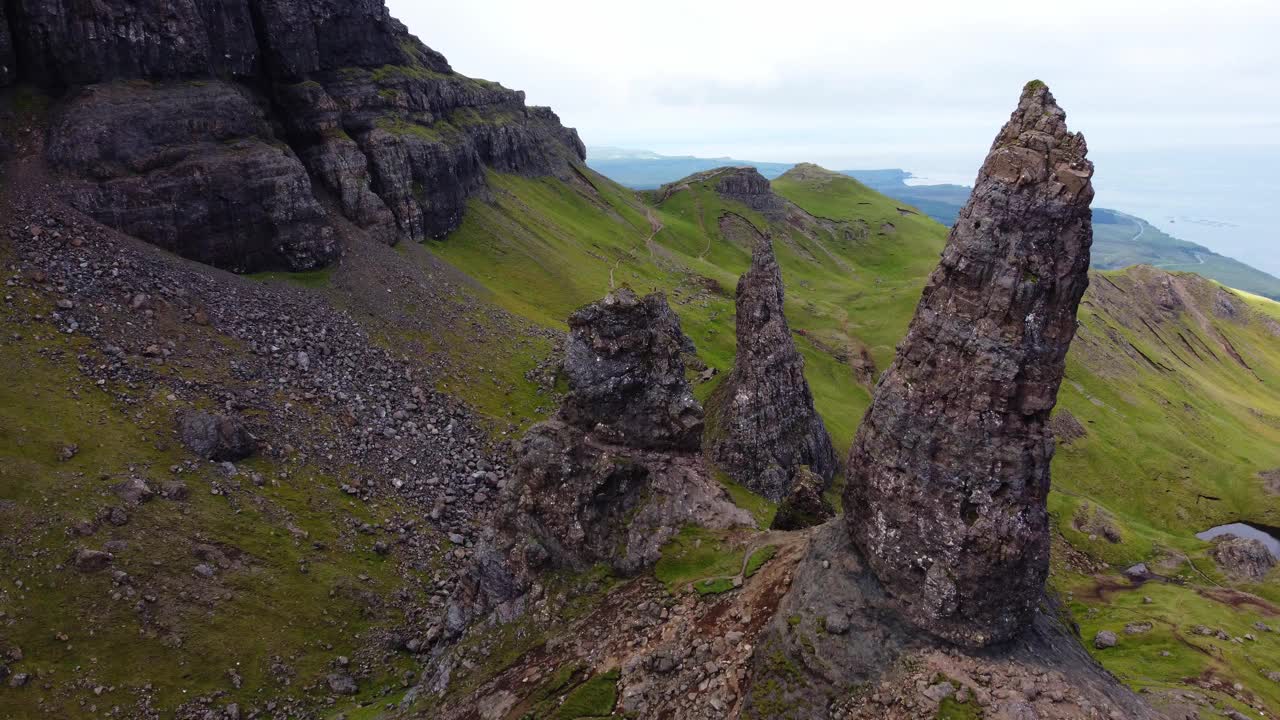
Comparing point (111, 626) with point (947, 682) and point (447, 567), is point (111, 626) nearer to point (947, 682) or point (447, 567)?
point (447, 567)

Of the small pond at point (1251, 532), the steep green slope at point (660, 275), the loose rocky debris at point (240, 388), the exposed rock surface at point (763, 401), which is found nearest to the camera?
the loose rocky debris at point (240, 388)

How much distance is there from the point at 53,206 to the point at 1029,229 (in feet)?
243

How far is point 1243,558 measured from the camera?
249 ft

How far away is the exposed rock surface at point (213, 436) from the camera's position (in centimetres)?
4706

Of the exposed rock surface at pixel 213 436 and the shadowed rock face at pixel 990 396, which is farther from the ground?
the shadowed rock face at pixel 990 396

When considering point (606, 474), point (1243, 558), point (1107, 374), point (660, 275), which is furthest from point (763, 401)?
point (1107, 374)

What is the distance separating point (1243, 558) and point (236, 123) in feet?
411

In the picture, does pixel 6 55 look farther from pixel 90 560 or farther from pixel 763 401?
pixel 763 401

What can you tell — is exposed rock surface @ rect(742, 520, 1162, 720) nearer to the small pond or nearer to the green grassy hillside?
the green grassy hillside

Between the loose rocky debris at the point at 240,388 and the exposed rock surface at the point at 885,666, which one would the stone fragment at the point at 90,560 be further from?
the exposed rock surface at the point at 885,666

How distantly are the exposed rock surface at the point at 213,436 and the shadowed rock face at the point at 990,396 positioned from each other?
4645 cm

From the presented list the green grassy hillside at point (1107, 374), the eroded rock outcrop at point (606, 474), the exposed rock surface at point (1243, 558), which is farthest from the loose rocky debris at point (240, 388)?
the exposed rock surface at point (1243, 558)

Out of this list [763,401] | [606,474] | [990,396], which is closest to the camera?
[990,396]

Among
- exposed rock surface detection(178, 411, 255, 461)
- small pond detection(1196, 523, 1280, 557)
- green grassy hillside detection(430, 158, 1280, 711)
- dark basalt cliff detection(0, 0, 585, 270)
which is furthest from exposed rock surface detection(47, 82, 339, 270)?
small pond detection(1196, 523, 1280, 557)
